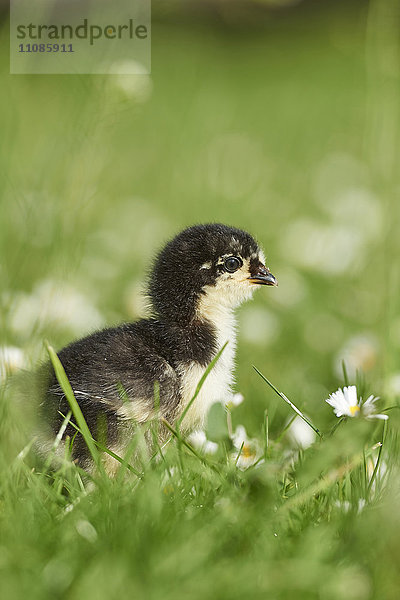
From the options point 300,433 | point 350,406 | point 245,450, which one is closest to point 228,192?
point 300,433

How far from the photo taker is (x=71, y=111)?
2668 mm

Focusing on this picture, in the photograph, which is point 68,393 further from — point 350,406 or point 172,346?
point 350,406

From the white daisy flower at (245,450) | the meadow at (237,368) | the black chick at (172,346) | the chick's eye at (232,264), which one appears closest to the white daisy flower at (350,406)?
the meadow at (237,368)

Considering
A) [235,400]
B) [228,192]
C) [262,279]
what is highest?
[228,192]

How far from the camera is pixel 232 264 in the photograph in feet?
9.58

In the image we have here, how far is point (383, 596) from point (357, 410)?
23.0 inches

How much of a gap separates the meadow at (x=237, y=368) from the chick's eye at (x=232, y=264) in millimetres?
512

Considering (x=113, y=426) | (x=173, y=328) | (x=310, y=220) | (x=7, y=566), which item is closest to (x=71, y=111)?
(x=173, y=328)

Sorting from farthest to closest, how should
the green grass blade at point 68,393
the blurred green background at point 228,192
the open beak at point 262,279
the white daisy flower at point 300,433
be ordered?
the open beak at point 262,279 < the white daisy flower at point 300,433 < the blurred green background at point 228,192 < the green grass blade at point 68,393

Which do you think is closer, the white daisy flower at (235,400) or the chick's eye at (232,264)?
the white daisy flower at (235,400)

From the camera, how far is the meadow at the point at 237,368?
1769 millimetres

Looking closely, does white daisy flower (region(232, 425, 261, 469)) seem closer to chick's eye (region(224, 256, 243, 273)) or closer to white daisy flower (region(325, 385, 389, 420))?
white daisy flower (region(325, 385, 389, 420))

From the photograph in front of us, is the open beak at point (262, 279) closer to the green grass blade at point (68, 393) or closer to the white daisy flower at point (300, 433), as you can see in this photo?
the white daisy flower at point (300, 433)

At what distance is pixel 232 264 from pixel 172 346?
0.43m
